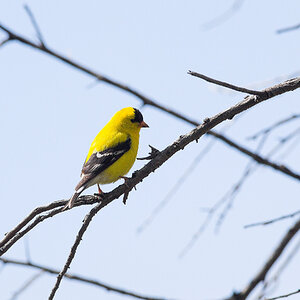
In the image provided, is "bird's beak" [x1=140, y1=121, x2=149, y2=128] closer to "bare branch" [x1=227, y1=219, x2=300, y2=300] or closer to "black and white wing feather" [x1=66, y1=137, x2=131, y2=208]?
"black and white wing feather" [x1=66, y1=137, x2=131, y2=208]

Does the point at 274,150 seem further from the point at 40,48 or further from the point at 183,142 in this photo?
the point at 40,48

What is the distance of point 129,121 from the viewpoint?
300 inches

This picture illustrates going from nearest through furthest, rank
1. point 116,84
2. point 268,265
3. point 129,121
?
point 268,265 → point 116,84 → point 129,121

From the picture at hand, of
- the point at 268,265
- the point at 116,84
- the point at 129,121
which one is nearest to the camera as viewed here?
the point at 268,265

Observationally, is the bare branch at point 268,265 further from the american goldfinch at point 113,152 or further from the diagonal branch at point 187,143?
the american goldfinch at point 113,152

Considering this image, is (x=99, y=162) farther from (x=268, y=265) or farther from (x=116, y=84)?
(x=268, y=265)

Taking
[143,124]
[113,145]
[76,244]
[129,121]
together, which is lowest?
[76,244]

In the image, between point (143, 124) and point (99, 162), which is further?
point (143, 124)

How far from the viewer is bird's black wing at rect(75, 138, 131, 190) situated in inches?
250

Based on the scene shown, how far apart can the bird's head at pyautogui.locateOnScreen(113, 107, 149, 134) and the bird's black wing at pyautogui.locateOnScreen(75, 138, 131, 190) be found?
578mm

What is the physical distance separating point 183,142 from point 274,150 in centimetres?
78

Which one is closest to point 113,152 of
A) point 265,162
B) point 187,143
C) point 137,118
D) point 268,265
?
point 137,118

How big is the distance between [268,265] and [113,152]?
4.99 metres

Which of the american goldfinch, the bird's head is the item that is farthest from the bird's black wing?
the bird's head
